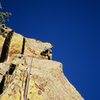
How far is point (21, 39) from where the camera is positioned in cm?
4041

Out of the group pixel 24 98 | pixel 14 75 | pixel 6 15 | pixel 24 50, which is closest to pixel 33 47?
pixel 24 50

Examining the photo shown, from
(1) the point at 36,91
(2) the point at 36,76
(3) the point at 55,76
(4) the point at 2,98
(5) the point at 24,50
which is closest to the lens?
(4) the point at 2,98

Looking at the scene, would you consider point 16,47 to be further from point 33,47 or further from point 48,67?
point 48,67

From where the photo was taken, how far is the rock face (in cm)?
1864

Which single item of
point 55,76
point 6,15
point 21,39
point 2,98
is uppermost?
point 21,39

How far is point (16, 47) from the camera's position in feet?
128

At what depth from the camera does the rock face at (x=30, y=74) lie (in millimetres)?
18636

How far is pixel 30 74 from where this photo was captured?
20203 mm

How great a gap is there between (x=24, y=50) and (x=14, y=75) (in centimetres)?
1842

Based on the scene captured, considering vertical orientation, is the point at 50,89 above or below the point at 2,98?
above

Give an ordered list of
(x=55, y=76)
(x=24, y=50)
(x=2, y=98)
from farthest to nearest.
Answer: (x=24, y=50), (x=55, y=76), (x=2, y=98)

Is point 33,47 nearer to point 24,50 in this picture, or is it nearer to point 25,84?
point 24,50

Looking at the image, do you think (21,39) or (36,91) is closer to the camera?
(36,91)

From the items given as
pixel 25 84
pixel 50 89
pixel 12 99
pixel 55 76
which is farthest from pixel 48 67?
pixel 12 99
